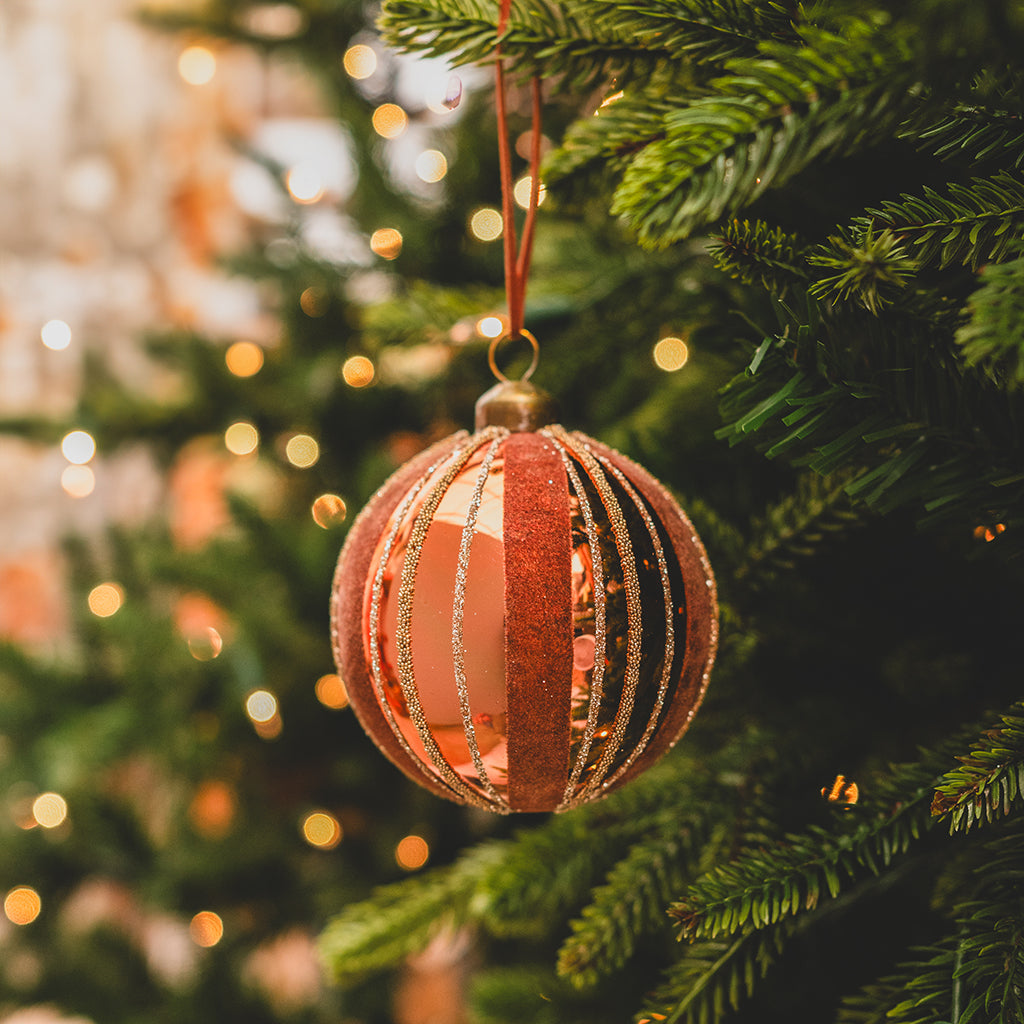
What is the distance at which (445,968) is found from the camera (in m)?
1.25

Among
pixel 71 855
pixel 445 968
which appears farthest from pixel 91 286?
pixel 445 968

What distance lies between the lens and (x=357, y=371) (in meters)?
0.95

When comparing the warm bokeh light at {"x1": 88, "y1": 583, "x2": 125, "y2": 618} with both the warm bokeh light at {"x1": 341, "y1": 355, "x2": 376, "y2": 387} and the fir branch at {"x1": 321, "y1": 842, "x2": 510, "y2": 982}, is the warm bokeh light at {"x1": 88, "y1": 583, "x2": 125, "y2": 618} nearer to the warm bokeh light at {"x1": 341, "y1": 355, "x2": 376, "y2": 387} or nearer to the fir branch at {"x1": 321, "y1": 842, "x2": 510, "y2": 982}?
the warm bokeh light at {"x1": 341, "y1": 355, "x2": 376, "y2": 387}

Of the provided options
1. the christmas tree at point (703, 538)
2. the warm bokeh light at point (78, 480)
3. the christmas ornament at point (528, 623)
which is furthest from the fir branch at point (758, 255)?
the warm bokeh light at point (78, 480)

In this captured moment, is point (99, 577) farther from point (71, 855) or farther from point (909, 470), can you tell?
point (909, 470)

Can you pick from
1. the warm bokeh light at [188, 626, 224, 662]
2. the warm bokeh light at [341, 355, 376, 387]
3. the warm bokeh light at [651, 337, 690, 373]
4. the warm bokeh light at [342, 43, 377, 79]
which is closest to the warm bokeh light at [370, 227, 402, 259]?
the warm bokeh light at [341, 355, 376, 387]

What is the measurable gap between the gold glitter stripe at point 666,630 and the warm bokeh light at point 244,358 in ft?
2.77

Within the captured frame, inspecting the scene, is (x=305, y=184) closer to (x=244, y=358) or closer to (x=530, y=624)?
(x=244, y=358)

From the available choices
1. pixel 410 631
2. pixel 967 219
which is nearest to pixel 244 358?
pixel 410 631

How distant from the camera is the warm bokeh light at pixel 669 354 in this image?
2.49 feet

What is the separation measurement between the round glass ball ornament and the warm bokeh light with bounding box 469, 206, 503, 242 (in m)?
0.62

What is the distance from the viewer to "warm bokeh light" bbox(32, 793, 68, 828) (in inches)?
40.1

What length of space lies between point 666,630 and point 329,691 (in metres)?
0.65

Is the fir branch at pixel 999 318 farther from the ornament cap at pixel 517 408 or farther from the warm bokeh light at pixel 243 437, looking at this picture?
the warm bokeh light at pixel 243 437
